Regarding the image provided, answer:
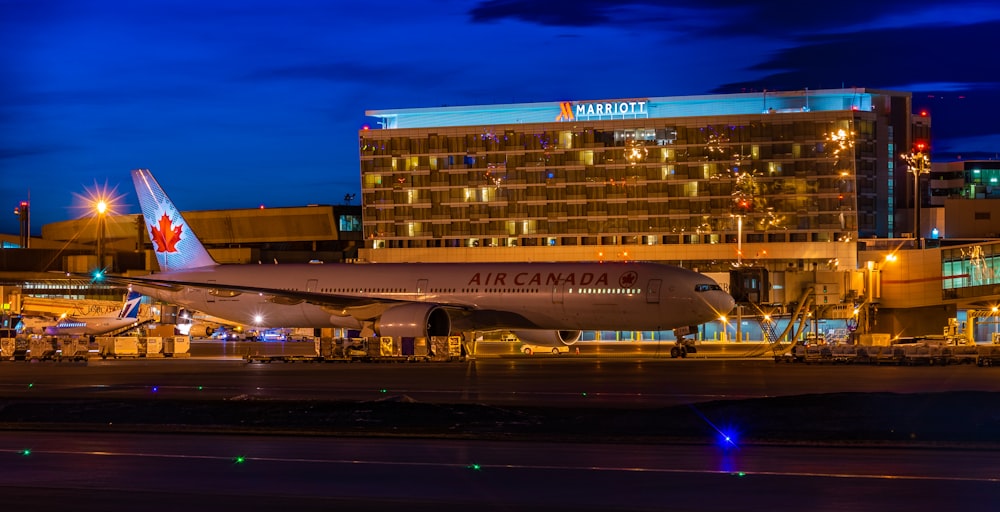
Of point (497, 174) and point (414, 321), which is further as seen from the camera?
point (497, 174)

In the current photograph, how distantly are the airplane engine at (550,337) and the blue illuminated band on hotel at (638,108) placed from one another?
83.2 metres

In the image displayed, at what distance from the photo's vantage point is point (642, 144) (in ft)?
441

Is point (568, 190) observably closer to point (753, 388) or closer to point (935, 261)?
point (935, 261)

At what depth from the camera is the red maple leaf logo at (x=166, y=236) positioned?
2499 inches

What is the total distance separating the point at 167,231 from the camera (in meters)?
63.6

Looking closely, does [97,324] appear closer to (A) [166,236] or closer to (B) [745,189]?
(A) [166,236]

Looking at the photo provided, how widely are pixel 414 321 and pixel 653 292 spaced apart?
9.95 meters

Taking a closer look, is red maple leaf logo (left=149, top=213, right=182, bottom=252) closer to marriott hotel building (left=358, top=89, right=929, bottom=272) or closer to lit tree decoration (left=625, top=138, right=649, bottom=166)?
marriott hotel building (left=358, top=89, right=929, bottom=272)

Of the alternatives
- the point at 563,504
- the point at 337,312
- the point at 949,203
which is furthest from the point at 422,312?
the point at 949,203

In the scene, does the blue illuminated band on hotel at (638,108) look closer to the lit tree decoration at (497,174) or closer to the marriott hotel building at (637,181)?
the marriott hotel building at (637,181)

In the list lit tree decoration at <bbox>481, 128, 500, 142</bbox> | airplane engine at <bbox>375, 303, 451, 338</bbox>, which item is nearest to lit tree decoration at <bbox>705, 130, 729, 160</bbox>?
lit tree decoration at <bbox>481, 128, 500, 142</bbox>

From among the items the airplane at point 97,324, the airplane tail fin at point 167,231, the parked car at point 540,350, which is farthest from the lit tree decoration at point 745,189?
the airplane tail fin at point 167,231

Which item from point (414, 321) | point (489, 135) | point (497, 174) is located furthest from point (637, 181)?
point (414, 321)

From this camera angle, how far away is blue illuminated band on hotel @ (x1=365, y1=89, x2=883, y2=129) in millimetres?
134750
